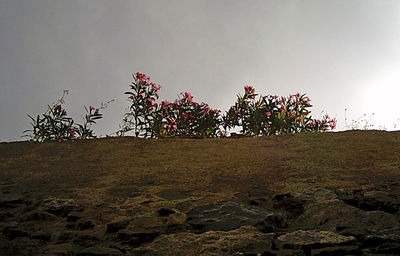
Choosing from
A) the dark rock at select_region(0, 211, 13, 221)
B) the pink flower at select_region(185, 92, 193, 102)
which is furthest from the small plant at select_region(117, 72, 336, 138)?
the dark rock at select_region(0, 211, 13, 221)

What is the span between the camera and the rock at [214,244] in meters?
2.29

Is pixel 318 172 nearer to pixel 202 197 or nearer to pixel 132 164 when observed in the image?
pixel 202 197

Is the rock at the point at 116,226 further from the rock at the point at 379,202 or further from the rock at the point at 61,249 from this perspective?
the rock at the point at 379,202

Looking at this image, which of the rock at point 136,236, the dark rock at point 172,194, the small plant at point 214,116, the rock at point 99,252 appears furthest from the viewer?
the small plant at point 214,116

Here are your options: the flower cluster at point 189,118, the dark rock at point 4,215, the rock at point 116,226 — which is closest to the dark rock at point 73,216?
the rock at point 116,226

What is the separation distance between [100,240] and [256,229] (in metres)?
1.01

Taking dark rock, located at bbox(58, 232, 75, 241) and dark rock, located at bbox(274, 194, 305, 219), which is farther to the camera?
dark rock, located at bbox(274, 194, 305, 219)

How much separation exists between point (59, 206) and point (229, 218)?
1413 mm

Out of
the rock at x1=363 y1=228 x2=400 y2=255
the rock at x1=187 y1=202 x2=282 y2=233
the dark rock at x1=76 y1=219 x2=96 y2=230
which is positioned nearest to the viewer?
the rock at x1=363 y1=228 x2=400 y2=255

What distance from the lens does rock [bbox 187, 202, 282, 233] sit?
2.69m

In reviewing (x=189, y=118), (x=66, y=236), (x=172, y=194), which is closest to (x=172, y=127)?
(x=189, y=118)

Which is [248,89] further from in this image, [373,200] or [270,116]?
[373,200]

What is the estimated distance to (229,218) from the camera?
9.21 feet

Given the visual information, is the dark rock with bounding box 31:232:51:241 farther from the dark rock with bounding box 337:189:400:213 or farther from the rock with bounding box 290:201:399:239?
the dark rock with bounding box 337:189:400:213
